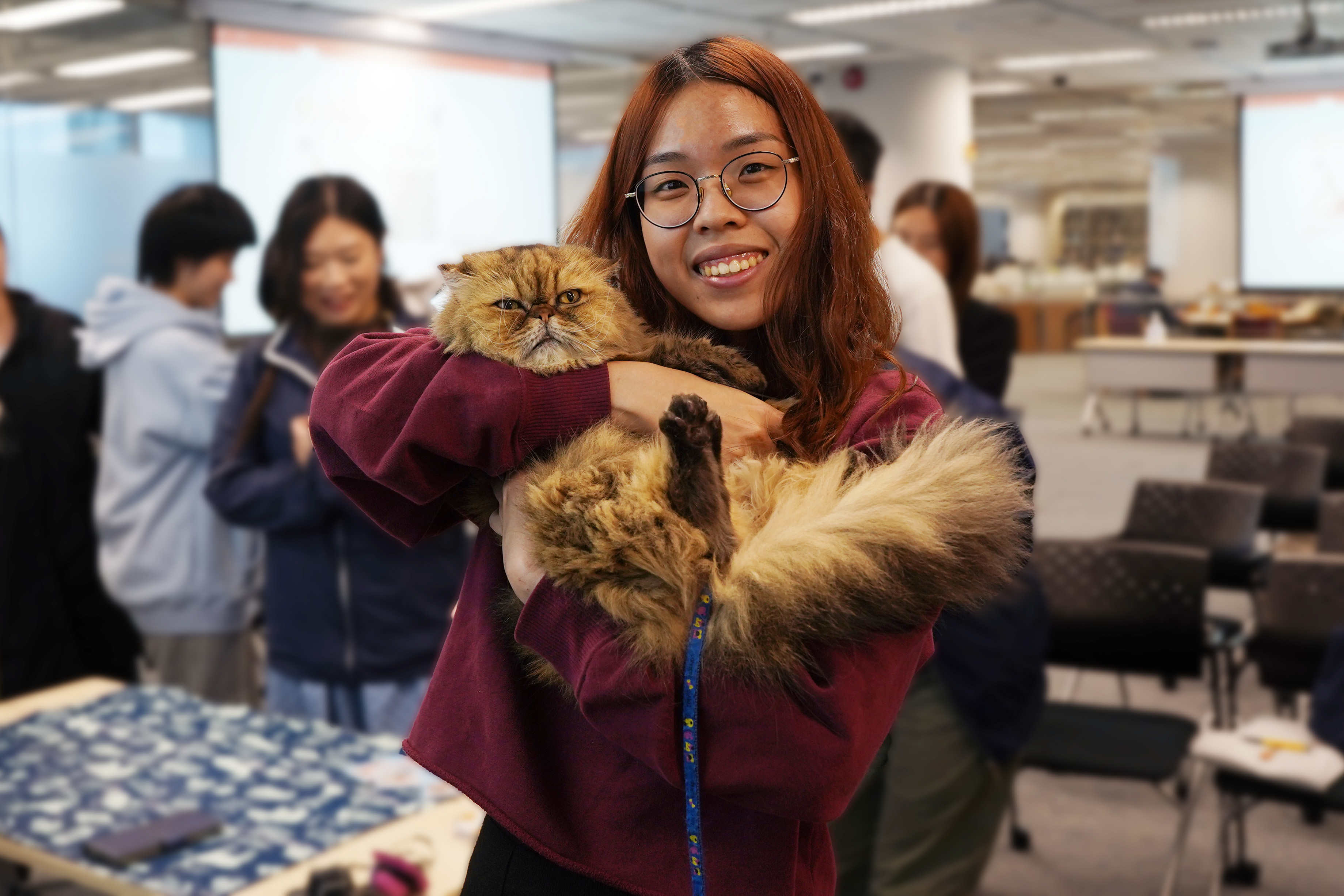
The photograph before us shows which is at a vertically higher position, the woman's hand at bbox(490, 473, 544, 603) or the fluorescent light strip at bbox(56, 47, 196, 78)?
the fluorescent light strip at bbox(56, 47, 196, 78)

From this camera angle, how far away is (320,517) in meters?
2.81

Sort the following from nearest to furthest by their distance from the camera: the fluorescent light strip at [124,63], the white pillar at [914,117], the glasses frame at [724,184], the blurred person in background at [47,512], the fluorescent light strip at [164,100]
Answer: the glasses frame at [724,184]
the blurred person in background at [47,512]
the fluorescent light strip at [124,63]
the fluorescent light strip at [164,100]
the white pillar at [914,117]

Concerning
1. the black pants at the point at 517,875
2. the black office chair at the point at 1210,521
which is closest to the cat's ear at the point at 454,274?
the black pants at the point at 517,875

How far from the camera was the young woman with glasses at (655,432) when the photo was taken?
964 millimetres

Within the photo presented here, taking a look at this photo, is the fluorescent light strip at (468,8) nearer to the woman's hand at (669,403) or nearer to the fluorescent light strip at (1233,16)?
the fluorescent light strip at (1233,16)

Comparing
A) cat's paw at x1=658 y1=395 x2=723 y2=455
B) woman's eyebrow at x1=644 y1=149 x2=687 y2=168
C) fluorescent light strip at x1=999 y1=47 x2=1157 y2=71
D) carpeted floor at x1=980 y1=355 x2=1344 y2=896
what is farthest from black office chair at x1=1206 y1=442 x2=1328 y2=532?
fluorescent light strip at x1=999 y1=47 x2=1157 y2=71

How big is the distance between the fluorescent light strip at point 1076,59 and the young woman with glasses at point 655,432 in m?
11.6

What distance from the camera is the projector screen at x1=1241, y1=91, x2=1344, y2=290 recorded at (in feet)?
40.5

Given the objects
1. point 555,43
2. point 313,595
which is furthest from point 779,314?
point 555,43

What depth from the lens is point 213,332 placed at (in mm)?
3486

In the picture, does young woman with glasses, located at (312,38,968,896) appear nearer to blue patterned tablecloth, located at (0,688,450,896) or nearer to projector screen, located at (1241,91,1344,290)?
blue patterned tablecloth, located at (0,688,450,896)

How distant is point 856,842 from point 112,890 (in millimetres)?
1665

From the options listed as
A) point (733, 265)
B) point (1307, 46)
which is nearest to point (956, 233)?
point (733, 265)

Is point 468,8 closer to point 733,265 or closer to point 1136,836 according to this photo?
point 1136,836
